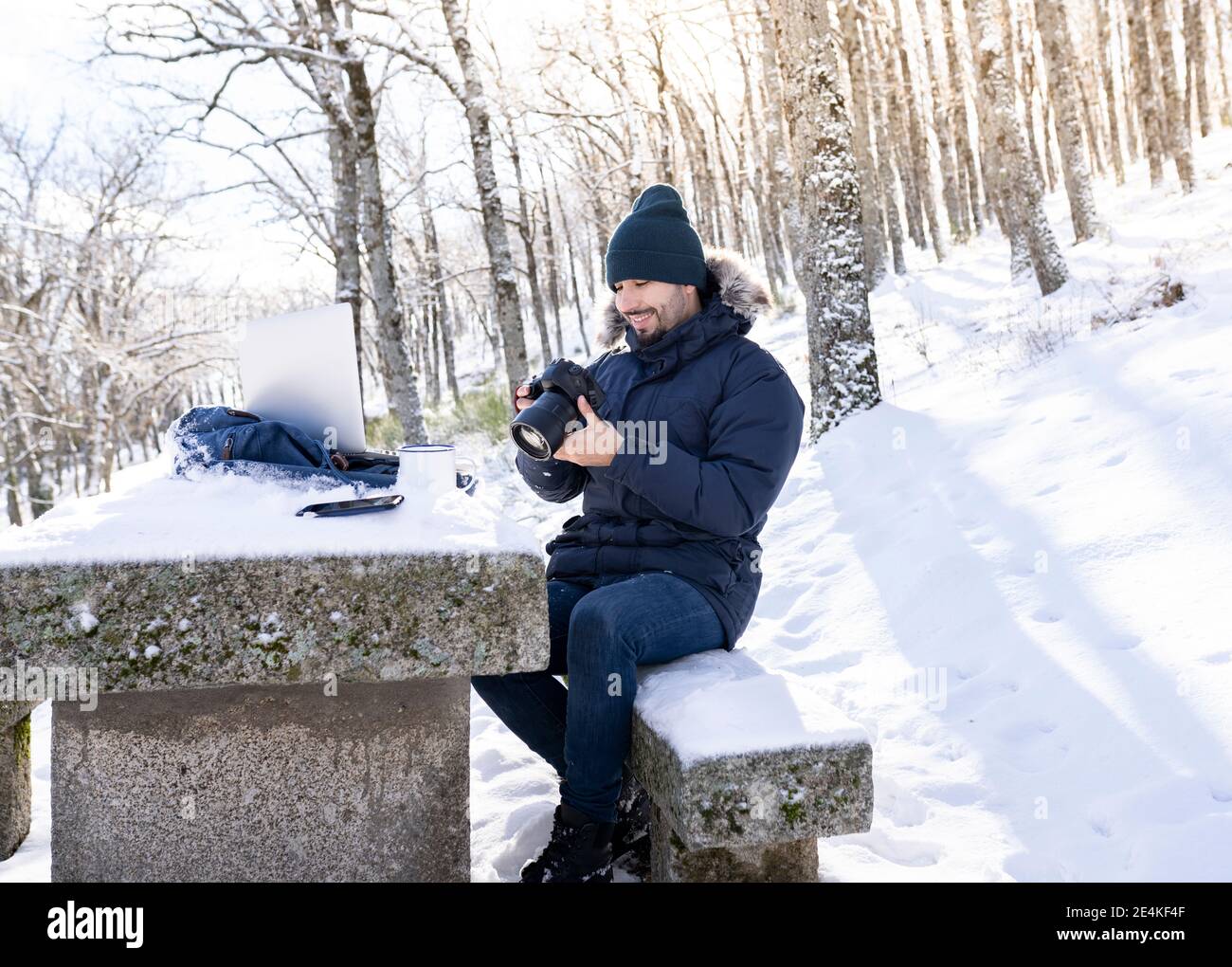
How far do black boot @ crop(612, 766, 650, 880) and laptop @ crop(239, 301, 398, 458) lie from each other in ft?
3.77

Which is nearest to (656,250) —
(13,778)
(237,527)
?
(237,527)

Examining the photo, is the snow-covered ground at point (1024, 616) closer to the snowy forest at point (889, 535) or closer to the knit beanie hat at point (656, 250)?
the snowy forest at point (889, 535)

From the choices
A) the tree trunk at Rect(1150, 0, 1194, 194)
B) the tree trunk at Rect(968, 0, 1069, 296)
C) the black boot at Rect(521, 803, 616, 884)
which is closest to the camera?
the black boot at Rect(521, 803, 616, 884)

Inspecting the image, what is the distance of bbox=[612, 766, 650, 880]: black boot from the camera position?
88.9 inches

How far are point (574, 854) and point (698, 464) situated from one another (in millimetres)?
923

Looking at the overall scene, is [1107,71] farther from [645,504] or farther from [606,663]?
[606,663]

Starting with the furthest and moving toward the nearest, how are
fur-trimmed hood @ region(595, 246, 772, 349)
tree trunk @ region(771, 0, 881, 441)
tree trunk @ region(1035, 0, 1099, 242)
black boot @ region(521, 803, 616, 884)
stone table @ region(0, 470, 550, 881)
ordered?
tree trunk @ region(1035, 0, 1099, 242), tree trunk @ region(771, 0, 881, 441), fur-trimmed hood @ region(595, 246, 772, 349), black boot @ region(521, 803, 616, 884), stone table @ region(0, 470, 550, 881)

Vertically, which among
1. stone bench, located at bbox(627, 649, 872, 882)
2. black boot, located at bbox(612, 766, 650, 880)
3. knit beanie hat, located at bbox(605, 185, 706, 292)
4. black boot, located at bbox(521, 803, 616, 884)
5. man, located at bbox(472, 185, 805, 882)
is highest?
knit beanie hat, located at bbox(605, 185, 706, 292)

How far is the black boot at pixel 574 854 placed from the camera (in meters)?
1.94

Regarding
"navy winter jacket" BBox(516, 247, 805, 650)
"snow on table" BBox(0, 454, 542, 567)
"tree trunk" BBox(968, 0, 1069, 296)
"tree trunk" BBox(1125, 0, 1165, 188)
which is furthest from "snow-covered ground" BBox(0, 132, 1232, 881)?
"tree trunk" BBox(1125, 0, 1165, 188)

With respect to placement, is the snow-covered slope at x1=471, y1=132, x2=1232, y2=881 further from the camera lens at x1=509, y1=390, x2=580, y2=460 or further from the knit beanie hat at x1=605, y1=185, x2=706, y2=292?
the knit beanie hat at x1=605, y1=185, x2=706, y2=292

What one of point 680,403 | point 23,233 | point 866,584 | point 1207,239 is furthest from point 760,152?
point 680,403
